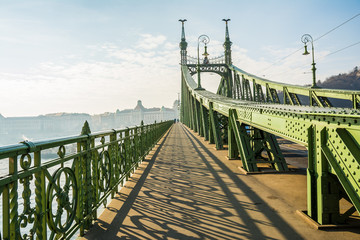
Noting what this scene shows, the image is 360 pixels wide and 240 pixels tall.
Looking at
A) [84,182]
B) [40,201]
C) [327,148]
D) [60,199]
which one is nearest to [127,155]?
[84,182]

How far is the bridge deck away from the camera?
3068mm

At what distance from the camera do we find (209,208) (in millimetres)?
3904

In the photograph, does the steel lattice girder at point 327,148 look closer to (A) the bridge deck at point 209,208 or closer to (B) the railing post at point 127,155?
(A) the bridge deck at point 209,208

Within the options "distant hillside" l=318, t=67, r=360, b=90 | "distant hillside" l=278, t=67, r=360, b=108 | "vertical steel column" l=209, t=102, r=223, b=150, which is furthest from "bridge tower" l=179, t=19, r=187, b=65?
"distant hillside" l=318, t=67, r=360, b=90

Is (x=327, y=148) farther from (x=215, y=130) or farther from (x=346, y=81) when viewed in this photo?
(x=346, y=81)

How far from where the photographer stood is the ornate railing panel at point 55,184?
6.07 feet

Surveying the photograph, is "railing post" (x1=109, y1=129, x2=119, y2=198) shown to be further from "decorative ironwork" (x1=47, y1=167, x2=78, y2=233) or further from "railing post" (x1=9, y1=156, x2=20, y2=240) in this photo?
"railing post" (x1=9, y1=156, x2=20, y2=240)

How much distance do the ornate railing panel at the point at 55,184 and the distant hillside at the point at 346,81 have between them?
83294 mm

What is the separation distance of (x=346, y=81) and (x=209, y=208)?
291 feet

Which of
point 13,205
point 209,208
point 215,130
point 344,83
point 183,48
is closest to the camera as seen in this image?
point 13,205

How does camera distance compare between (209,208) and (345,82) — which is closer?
(209,208)

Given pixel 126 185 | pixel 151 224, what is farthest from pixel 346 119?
pixel 126 185

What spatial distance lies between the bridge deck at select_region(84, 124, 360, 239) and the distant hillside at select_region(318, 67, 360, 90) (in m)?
80.5

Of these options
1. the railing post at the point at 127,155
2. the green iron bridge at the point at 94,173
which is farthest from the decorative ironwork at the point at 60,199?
the railing post at the point at 127,155
